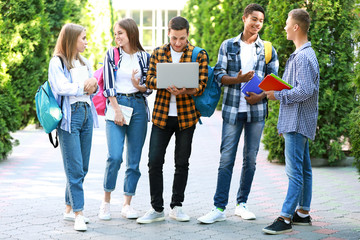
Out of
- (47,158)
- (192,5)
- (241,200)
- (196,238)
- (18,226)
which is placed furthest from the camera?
(192,5)

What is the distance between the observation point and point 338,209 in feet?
20.8

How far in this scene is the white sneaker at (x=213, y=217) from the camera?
18.7ft

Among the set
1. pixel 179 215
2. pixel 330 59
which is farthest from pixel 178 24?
pixel 330 59

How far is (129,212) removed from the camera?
19.4 feet

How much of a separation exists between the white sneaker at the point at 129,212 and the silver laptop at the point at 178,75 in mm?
1356

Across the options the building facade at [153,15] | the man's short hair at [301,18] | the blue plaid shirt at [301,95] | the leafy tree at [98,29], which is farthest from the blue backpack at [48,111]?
the building facade at [153,15]

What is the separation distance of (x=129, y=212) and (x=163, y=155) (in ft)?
2.28

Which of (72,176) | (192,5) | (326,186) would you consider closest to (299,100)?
(72,176)

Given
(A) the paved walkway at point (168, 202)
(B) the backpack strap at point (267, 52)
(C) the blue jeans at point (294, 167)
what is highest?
(B) the backpack strap at point (267, 52)

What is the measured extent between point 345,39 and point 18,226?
229 inches

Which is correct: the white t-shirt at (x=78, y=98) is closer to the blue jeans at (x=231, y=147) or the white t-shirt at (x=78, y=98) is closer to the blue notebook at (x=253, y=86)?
the blue jeans at (x=231, y=147)

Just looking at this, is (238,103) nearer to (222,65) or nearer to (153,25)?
(222,65)

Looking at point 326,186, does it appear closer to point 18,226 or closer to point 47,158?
point 18,226

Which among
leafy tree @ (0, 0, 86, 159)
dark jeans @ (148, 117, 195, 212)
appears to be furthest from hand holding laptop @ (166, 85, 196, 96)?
leafy tree @ (0, 0, 86, 159)
